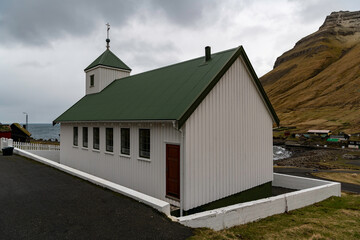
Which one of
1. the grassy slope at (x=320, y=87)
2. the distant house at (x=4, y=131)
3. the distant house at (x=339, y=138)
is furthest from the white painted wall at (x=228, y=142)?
the grassy slope at (x=320, y=87)

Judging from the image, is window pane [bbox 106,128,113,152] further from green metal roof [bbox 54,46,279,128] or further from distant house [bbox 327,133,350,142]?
distant house [bbox 327,133,350,142]

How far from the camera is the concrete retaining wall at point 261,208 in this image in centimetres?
730

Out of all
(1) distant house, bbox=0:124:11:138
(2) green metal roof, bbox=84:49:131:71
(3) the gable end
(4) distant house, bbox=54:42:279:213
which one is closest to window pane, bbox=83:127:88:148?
(4) distant house, bbox=54:42:279:213

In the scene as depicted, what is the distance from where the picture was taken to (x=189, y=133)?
9.12 metres

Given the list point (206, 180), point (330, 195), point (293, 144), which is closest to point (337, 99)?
point (293, 144)

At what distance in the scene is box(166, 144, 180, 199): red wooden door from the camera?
948 centimetres

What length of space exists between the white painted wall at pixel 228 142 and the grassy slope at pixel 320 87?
2844 inches

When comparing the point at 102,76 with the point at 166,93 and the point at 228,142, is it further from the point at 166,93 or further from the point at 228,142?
the point at 228,142

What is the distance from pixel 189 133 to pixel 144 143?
280cm

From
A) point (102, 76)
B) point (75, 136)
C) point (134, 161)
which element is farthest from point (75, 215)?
point (102, 76)

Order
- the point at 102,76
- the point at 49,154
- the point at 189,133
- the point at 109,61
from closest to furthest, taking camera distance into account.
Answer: the point at 189,133
the point at 102,76
the point at 109,61
the point at 49,154

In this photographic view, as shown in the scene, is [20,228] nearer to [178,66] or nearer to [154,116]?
[154,116]

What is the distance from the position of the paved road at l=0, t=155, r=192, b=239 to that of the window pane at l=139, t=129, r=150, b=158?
2.36 metres

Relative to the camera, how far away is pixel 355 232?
819cm
